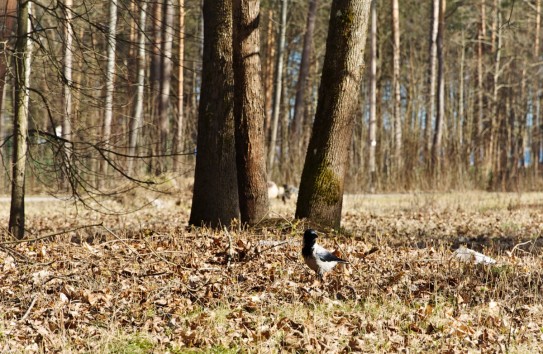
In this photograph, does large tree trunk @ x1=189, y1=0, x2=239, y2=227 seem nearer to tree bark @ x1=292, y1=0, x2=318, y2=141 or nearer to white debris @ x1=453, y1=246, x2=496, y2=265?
white debris @ x1=453, y1=246, x2=496, y2=265

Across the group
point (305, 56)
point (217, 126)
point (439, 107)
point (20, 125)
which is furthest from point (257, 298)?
point (439, 107)

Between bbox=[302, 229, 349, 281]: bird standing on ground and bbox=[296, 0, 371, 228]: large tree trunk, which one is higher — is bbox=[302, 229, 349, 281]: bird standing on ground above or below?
below

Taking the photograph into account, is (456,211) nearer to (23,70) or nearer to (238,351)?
(23,70)

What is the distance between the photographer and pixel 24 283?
665 centimetres

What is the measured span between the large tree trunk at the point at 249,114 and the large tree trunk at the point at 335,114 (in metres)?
0.75

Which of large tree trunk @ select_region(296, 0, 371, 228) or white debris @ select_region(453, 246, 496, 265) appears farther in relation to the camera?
large tree trunk @ select_region(296, 0, 371, 228)

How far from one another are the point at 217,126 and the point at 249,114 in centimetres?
49

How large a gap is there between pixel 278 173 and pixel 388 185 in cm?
360

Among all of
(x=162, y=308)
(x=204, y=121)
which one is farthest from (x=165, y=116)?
(x=162, y=308)

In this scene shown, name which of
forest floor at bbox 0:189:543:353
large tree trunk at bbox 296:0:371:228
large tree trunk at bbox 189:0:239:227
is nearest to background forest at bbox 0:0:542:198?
large tree trunk at bbox 189:0:239:227

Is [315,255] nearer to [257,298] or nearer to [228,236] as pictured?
[257,298]

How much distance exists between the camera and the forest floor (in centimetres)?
544

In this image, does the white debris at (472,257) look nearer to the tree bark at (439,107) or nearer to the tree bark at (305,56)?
the tree bark at (439,107)

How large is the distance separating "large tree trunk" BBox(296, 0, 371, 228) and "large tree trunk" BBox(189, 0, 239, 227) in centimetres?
105
